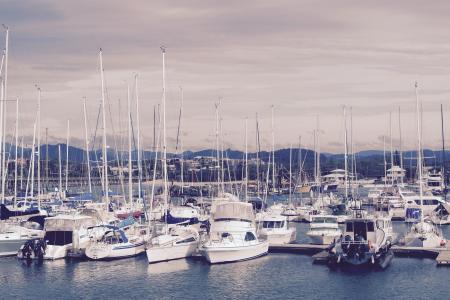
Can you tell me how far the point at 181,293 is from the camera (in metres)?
52.1

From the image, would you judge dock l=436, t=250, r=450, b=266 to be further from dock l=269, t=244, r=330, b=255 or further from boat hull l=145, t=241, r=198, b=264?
boat hull l=145, t=241, r=198, b=264

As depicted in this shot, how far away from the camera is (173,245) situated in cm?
6281

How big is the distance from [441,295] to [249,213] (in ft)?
77.1

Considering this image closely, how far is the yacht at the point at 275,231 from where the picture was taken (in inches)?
2788

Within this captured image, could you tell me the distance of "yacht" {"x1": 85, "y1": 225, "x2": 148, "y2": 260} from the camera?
209 ft

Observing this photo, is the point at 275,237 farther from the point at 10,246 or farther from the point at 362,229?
the point at 10,246

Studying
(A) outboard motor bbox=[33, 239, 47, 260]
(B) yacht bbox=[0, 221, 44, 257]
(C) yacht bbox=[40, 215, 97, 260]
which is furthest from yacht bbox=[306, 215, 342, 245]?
(B) yacht bbox=[0, 221, 44, 257]

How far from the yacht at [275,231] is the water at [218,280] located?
19.8ft

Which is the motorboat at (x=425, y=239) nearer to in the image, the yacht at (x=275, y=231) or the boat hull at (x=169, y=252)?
the yacht at (x=275, y=231)

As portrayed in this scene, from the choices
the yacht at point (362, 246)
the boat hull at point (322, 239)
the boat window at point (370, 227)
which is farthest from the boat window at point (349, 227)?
the boat hull at point (322, 239)

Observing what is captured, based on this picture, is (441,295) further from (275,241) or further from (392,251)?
(275,241)

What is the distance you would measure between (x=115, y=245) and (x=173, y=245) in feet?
17.4

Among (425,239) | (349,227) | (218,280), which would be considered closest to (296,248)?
A: (349,227)

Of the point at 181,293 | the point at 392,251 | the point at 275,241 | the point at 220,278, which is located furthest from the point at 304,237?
the point at 181,293
